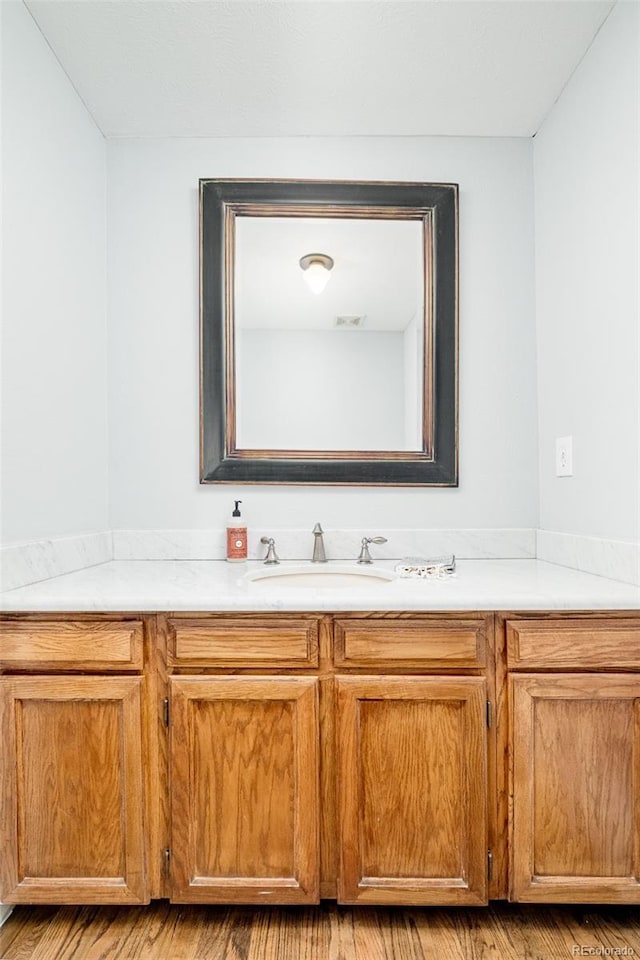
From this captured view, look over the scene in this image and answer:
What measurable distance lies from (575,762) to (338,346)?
54.9 inches

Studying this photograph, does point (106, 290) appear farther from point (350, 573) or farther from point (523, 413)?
point (523, 413)

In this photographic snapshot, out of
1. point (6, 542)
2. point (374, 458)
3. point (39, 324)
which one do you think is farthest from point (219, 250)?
point (6, 542)

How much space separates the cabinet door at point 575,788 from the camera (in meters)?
1.34

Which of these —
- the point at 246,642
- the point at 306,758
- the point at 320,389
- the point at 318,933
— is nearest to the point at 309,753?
the point at 306,758

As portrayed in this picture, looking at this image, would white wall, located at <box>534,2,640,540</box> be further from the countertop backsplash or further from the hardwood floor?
the hardwood floor

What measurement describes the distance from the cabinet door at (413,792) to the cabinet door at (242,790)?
0.09 m

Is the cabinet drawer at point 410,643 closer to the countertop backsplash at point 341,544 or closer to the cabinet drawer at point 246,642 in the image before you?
the cabinet drawer at point 246,642

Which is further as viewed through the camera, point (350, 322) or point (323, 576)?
point (350, 322)

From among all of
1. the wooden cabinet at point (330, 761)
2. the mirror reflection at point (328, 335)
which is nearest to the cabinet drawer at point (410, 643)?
the wooden cabinet at point (330, 761)

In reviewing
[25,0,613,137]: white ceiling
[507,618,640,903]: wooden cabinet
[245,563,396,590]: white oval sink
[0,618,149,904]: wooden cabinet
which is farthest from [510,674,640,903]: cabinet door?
[25,0,613,137]: white ceiling

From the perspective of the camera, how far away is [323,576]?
1.86 meters

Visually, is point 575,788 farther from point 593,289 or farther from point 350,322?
point 350,322

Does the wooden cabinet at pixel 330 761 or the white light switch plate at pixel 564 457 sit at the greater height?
the white light switch plate at pixel 564 457

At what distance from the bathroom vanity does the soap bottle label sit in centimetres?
54
